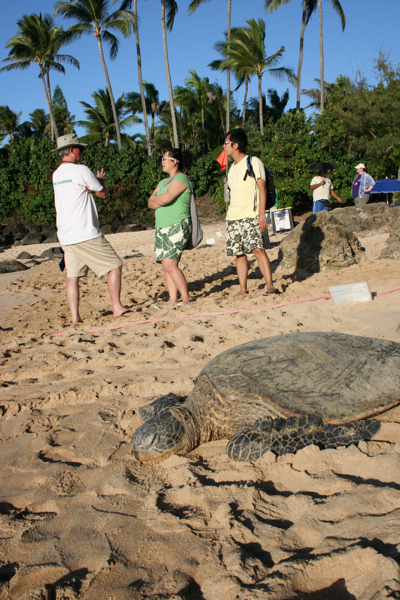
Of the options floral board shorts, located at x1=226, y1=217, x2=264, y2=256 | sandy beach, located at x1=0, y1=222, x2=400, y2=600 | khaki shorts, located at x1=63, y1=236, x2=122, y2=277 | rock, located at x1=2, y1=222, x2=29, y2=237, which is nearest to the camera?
sandy beach, located at x1=0, y1=222, x2=400, y2=600

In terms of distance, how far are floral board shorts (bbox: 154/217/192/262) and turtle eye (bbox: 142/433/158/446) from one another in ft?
8.34

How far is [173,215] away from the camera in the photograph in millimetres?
4098

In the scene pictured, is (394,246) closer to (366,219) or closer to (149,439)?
(366,219)

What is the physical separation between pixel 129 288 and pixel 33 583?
186 inches

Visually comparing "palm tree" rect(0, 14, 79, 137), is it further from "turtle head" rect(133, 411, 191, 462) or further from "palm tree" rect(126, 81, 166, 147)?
"turtle head" rect(133, 411, 191, 462)

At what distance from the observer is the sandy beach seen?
1.10 meters

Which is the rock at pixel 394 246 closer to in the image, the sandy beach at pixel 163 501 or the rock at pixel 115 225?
the sandy beach at pixel 163 501

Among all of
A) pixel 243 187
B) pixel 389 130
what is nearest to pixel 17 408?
pixel 243 187

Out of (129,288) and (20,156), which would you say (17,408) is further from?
(20,156)

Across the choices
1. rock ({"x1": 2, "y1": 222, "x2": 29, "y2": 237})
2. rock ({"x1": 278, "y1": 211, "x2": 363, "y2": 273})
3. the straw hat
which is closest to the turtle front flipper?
the straw hat

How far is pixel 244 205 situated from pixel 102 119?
27940 millimetres

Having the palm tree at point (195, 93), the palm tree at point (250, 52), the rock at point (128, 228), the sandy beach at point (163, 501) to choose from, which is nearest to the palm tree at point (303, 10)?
the palm tree at point (250, 52)

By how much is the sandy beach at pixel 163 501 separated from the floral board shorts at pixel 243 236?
129cm

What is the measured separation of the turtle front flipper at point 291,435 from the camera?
1728 mm
